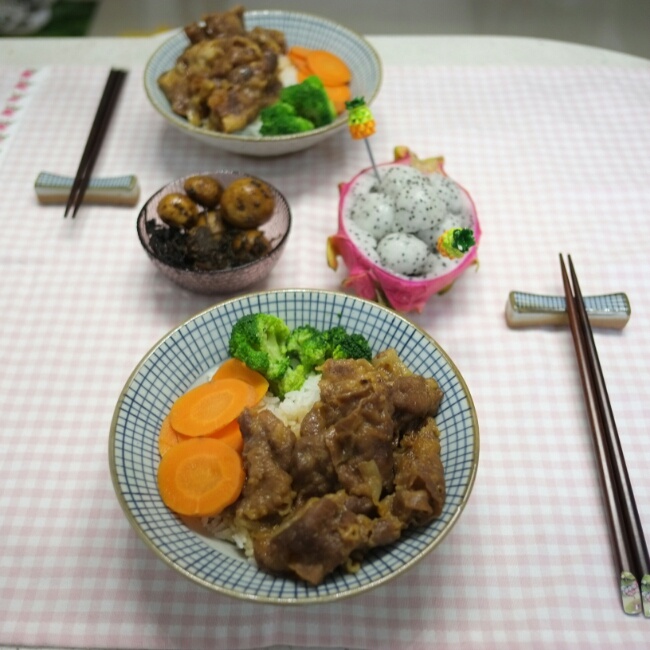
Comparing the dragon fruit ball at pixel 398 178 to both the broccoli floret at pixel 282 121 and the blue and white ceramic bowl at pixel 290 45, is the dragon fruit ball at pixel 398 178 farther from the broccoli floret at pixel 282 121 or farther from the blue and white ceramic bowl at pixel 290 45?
the broccoli floret at pixel 282 121

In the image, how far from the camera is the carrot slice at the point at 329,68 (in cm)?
303

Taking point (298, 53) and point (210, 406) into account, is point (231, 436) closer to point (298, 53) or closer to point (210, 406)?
point (210, 406)

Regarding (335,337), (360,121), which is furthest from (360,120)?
(335,337)

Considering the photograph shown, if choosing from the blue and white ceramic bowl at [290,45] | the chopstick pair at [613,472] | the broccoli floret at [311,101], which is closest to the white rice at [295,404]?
the chopstick pair at [613,472]

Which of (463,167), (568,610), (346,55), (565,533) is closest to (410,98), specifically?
(346,55)

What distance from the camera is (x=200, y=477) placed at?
5.34 feet

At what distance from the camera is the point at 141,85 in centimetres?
334

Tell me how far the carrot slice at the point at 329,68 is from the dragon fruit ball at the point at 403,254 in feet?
3.98

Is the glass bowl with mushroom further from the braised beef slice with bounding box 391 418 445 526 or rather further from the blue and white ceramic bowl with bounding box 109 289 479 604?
the braised beef slice with bounding box 391 418 445 526

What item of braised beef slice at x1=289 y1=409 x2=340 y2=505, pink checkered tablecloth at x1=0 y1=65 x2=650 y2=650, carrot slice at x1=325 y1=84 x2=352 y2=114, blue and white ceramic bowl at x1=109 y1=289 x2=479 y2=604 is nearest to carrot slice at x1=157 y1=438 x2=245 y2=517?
blue and white ceramic bowl at x1=109 y1=289 x2=479 y2=604

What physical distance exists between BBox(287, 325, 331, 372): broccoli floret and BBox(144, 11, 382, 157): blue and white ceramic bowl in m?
1.04

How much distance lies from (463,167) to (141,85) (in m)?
1.84

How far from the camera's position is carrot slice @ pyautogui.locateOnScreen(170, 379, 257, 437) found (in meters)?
1.77

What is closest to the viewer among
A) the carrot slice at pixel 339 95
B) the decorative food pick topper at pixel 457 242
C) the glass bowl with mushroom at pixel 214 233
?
the decorative food pick topper at pixel 457 242
